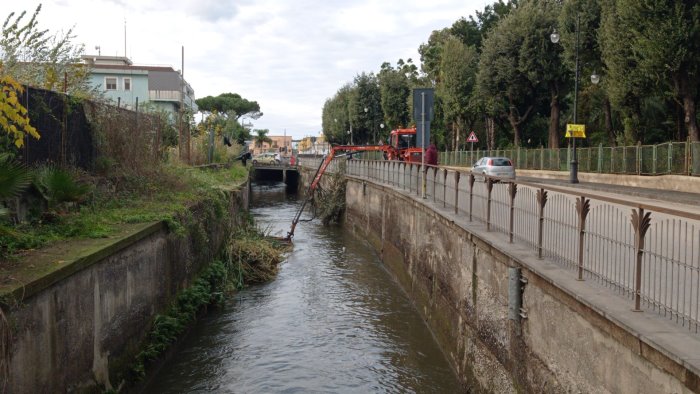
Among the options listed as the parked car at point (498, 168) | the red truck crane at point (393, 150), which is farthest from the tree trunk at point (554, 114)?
the parked car at point (498, 168)

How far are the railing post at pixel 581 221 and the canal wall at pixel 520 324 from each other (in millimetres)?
187

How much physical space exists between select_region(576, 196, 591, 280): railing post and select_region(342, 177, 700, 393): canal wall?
0.19 meters

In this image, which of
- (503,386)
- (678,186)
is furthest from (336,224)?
(503,386)

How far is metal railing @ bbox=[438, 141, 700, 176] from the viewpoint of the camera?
23.7 metres

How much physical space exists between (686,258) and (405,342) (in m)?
7.15

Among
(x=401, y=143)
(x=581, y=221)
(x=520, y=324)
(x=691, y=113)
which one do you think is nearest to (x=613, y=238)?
(x=581, y=221)

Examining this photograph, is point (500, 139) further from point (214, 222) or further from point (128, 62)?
point (214, 222)

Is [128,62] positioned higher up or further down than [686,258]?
higher up

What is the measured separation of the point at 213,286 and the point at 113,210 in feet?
11.4

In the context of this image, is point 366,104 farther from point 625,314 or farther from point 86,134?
point 625,314

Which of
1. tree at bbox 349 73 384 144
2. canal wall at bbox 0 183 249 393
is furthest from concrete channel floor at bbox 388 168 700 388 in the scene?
tree at bbox 349 73 384 144

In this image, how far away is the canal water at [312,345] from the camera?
9.04 meters

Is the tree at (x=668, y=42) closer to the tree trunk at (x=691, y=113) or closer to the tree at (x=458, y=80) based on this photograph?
the tree trunk at (x=691, y=113)

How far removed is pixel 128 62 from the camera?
71.7m
